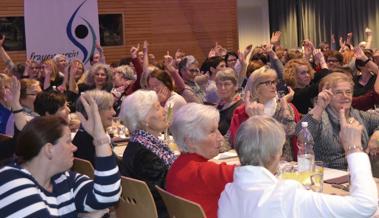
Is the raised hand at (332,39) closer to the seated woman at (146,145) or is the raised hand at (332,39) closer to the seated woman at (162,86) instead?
the seated woman at (162,86)

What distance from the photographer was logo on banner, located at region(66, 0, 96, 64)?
38.1ft

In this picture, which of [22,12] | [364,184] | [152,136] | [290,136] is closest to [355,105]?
[290,136]

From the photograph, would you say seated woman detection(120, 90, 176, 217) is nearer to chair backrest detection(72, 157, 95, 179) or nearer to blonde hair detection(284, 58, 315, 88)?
chair backrest detection(72, 157, 95, 179)

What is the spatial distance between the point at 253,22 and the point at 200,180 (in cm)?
1465

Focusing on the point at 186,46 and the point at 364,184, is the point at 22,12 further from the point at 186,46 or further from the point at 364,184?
the point at 364,184

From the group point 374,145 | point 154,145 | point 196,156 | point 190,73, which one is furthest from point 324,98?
point 190,73

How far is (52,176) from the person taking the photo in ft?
9.06

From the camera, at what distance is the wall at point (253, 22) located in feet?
55.5

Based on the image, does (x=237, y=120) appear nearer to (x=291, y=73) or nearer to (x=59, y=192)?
(x=291, y=73)

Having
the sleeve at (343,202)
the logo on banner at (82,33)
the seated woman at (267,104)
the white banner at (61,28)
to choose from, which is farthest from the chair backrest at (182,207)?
the logo on banner at (82,33)

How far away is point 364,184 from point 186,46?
40.2 ft

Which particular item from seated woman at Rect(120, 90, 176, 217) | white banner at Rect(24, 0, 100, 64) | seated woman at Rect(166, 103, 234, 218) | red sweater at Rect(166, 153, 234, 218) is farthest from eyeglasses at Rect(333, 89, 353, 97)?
white banner at Rect(24, 0, 100, 64)

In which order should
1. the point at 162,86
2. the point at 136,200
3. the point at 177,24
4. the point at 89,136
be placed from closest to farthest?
the point at 136,200 < the point at 89,136 < the point at 162,86 < the point at 177,24

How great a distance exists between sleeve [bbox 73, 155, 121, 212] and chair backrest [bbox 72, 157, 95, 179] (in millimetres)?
966
